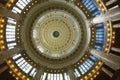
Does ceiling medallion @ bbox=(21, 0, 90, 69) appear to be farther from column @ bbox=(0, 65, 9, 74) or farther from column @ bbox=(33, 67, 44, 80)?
column @ bbox=(0, 65, 9, 74)

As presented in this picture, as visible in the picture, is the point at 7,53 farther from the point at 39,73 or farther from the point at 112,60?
the point at 112,60

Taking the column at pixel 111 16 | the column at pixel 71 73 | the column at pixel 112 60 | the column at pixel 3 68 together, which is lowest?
the column at pixel 71 73

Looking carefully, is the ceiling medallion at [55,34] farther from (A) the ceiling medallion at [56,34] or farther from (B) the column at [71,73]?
(B) the column at [71,73]

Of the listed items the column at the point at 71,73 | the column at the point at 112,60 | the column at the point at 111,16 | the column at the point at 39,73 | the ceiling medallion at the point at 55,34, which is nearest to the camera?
the column at the point at 112,60

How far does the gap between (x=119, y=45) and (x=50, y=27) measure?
46.7 feet

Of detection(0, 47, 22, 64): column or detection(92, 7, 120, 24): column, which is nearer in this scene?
detection(92, 7, 120, 24): column

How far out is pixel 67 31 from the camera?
143ft

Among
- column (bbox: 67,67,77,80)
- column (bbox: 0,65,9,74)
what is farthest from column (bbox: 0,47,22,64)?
column (bbox: 67,67,77,80)

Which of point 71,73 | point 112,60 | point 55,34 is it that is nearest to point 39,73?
point 71,73

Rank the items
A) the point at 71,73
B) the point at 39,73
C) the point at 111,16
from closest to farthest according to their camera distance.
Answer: the point at 111,16 → the point at 39,73 → the point at 71,73

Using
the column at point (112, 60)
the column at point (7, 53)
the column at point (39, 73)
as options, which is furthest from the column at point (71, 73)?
the column at point (7, 53)

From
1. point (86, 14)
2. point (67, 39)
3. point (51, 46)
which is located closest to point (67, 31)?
point (67, 39)

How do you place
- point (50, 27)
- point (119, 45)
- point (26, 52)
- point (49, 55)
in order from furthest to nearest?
point (50, 27) < point (49, 55) < point (26, 52) < point (119, 45)

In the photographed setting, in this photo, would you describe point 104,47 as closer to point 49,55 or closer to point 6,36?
point 49,55
